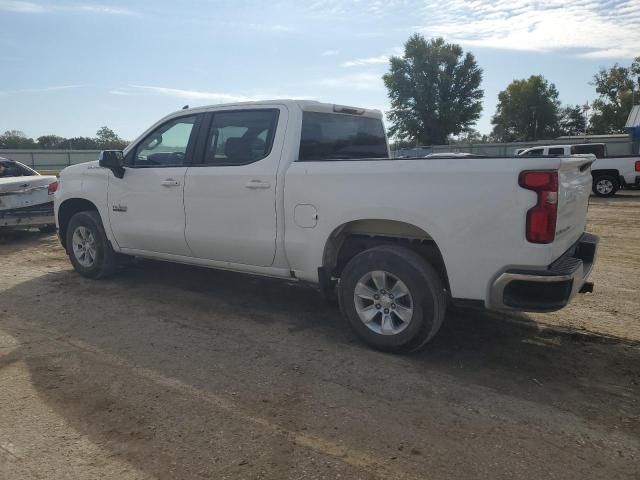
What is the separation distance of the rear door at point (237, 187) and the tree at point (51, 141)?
203ft

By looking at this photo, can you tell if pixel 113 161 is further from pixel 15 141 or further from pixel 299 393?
pixel 15 141

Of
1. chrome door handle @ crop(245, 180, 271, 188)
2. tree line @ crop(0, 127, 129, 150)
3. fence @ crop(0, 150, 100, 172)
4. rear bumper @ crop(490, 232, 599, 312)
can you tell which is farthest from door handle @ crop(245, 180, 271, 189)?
tree line @ crop(0, 127, 129, 150)

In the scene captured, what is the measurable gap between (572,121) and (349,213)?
76846 mm

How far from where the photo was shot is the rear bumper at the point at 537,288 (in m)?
3.46

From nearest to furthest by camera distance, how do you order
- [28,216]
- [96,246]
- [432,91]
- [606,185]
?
[96,246]
[28,216]
[606,185]
[432,91]

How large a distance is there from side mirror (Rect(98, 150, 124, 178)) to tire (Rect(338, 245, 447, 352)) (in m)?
3.13

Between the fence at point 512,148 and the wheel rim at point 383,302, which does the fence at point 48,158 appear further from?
the wheel rim at point 383,302

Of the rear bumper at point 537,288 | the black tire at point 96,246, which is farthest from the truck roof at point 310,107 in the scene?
the rear bumper at point 537,288

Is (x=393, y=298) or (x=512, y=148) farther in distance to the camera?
(x=512, y=148)

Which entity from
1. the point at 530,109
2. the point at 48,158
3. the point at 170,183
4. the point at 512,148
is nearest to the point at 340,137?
the point at 170,183

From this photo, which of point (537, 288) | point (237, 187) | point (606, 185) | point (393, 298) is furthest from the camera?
point (606, 185)

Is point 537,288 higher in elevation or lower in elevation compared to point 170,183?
lower

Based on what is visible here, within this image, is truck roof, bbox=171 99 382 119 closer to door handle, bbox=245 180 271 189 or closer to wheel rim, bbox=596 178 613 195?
door handle, bbox=245 180 271 189

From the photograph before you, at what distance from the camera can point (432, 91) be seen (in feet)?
185
